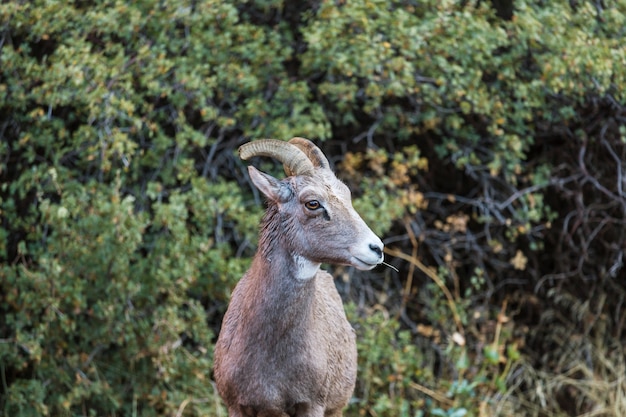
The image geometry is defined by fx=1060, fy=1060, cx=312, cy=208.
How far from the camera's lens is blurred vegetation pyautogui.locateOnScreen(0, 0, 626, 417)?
782 centimetres

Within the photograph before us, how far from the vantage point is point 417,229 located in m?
9.49

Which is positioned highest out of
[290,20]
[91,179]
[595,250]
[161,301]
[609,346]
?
[290,20]

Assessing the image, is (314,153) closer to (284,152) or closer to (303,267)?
(284,152)

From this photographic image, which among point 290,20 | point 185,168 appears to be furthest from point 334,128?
point 185,168

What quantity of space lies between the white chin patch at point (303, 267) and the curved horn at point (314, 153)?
546 millimetres

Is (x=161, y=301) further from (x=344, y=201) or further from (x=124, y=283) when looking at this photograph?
(x=344, y=201)

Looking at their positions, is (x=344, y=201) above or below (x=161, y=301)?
above

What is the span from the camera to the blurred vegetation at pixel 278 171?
7.82 metres

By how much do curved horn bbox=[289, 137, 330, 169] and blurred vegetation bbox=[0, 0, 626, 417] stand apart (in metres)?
2.09

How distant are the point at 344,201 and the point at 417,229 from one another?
13.3 ft

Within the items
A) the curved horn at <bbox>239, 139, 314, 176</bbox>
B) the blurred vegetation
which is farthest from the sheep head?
the blurred vegetation

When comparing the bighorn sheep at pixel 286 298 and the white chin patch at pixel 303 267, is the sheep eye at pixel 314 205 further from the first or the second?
the white chin patch at pixel 303 267

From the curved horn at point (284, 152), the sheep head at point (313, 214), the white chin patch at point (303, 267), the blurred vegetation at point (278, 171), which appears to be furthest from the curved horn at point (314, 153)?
the blurred vegetation at point (278, 171)

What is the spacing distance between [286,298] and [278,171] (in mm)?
3411
